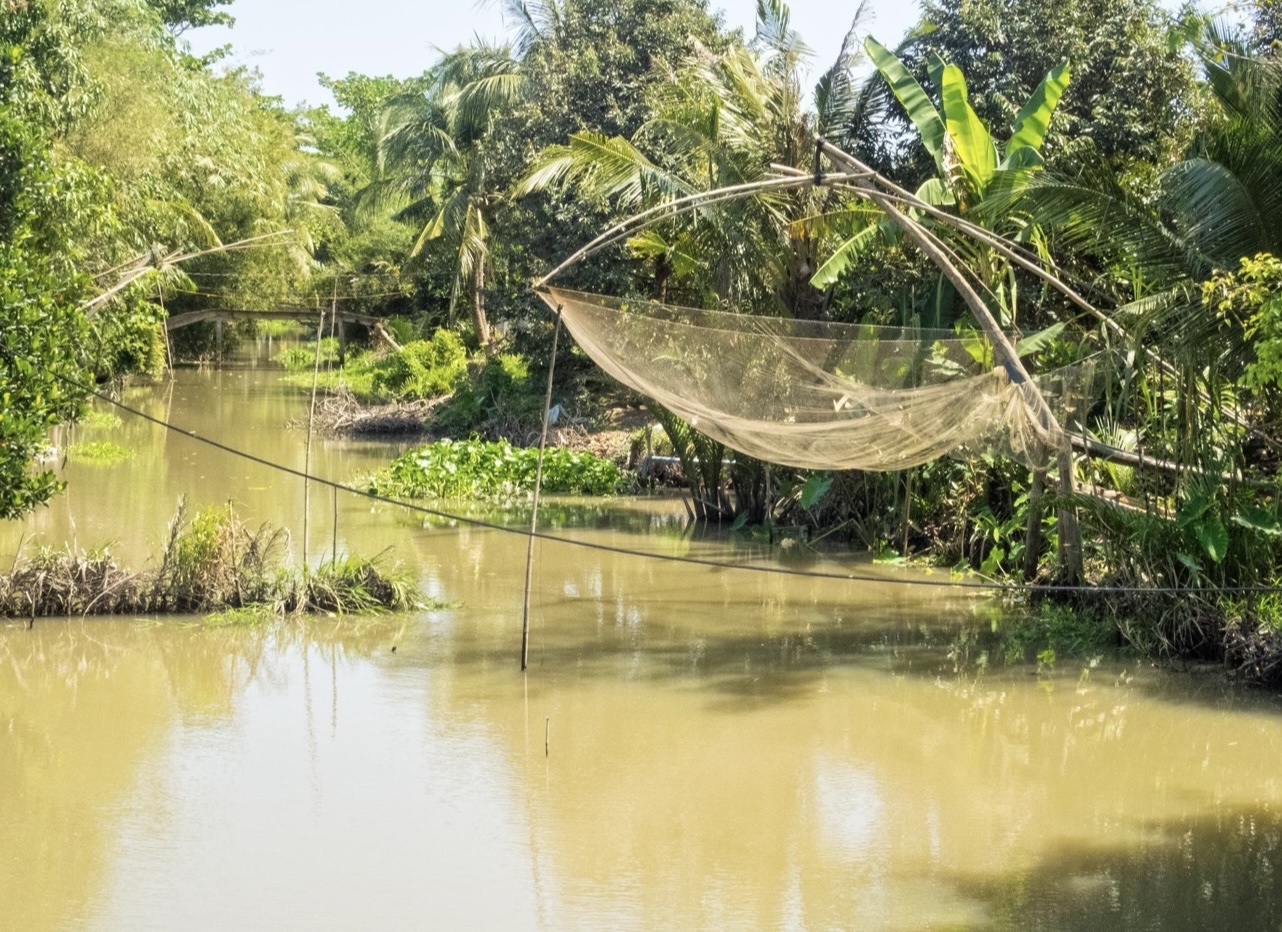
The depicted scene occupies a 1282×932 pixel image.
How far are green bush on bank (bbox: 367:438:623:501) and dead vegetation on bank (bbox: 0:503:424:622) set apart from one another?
505 centimetres

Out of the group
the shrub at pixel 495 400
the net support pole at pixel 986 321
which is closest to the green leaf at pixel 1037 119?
the net support pole at pixel 986 321

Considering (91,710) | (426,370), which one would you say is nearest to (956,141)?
(91,710)

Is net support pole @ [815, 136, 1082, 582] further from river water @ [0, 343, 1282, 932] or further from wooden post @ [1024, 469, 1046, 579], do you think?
river water @ [0, 343, 1282, 932]

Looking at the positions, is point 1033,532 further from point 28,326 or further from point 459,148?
point 459,148

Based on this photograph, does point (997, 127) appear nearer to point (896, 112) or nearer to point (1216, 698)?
point (896, 112)

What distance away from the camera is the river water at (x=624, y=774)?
4602 mm

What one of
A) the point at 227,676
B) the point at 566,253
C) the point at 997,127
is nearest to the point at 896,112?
the point at 997,127

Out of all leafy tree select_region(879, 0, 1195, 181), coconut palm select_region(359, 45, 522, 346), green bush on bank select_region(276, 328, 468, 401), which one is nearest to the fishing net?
leafy tree select_region(879, 0, 1195, 181)

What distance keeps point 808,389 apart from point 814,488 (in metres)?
3.43

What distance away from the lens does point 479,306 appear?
81.0 ft

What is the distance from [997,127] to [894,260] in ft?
6.24

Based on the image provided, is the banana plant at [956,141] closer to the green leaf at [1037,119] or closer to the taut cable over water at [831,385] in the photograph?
the green leaf at [1037,119]

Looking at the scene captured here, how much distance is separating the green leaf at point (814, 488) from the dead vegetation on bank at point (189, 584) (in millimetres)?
3890

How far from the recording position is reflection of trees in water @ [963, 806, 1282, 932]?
14.4 ft
